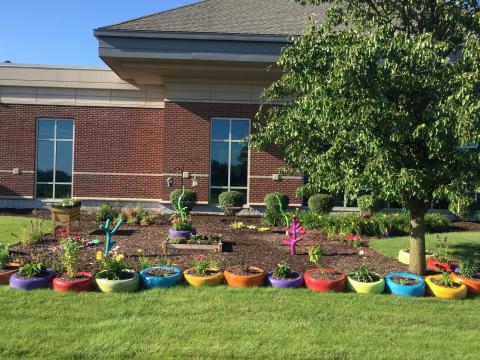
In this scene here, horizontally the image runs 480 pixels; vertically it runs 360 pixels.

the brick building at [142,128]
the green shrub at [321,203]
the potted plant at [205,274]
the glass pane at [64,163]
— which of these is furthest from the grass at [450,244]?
the glass pane at [64,163]

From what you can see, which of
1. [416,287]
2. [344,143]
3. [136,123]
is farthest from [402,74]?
[136,123]

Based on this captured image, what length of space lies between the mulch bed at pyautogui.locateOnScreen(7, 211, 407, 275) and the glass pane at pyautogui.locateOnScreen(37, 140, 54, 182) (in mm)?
5386

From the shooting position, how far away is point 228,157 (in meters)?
15.4

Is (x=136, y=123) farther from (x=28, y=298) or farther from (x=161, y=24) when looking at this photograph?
(x=28, y=298)

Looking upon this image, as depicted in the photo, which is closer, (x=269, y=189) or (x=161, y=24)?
(x=161, y=24)

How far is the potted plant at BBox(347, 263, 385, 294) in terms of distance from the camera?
6.38 m

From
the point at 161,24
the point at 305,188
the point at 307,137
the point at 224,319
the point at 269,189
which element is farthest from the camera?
the point at 269,189

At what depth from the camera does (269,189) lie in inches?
601

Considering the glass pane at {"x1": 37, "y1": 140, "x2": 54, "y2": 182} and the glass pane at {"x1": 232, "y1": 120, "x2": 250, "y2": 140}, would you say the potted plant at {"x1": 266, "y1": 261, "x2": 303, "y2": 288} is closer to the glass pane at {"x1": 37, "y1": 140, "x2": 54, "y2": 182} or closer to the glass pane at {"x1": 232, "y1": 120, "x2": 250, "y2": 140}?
the glass pane at {"x1": 232, "y1": 120, "x2": 250, "y2": 140}

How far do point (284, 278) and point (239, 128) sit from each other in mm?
9326

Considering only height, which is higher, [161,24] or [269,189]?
[161,24]

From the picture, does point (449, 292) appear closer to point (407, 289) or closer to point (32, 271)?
point (407, 289)

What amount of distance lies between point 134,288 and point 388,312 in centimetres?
338

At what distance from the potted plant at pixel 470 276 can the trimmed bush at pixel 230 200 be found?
795 cm
